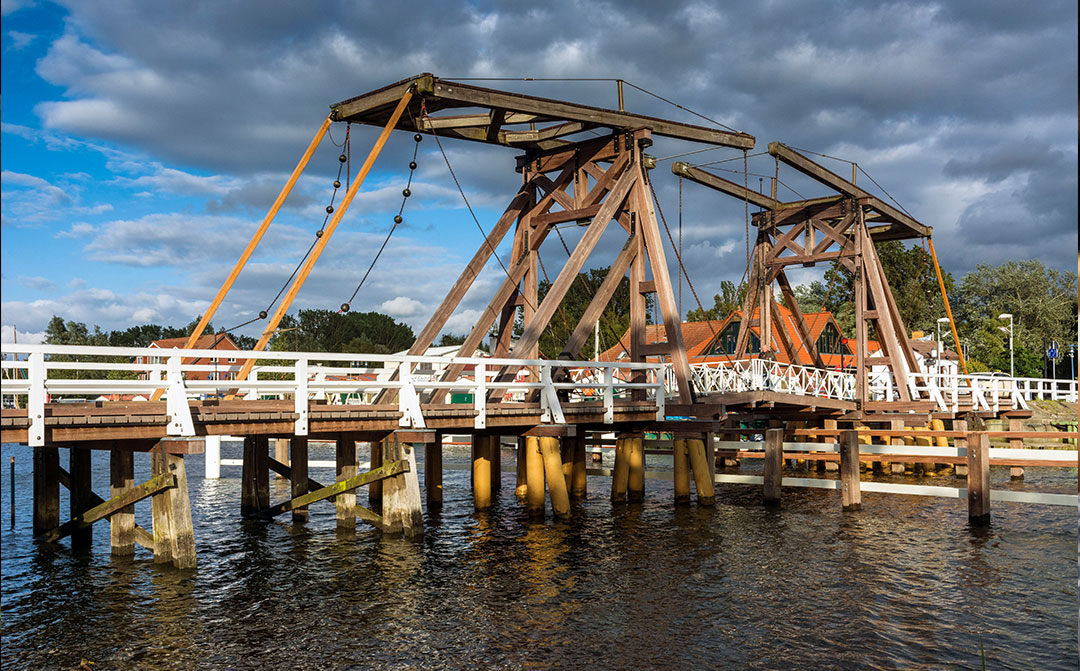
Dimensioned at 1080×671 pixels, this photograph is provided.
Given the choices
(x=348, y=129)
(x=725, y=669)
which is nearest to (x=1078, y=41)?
(x=725, y=669)

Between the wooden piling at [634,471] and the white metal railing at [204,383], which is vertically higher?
the white metal railing at [204,383]

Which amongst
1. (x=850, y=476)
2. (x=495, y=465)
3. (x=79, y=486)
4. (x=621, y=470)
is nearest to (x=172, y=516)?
(x=79, y=486)

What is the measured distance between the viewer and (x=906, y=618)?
1173cm

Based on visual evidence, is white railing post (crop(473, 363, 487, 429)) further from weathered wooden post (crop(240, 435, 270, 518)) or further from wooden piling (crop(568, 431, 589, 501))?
wooden piling (crop(568, 431, 589, 501))

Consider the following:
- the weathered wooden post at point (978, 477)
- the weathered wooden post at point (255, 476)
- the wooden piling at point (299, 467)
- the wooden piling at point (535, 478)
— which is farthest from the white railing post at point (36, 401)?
the weathered wooden post at point (978, 477)

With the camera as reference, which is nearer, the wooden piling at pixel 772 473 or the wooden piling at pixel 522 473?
the wooden piling at pixel 772 473

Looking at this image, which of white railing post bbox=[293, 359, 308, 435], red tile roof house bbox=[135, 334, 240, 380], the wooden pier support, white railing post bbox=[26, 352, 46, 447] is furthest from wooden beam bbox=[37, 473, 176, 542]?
white railing post bbox=[26, 352, 46, 447]

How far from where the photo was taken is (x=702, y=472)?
69.4 feet

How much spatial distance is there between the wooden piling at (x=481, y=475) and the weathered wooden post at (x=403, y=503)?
4896mm

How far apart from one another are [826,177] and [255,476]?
17381 millimetres

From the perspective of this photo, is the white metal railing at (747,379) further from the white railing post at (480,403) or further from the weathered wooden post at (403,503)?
the weathered wooden post at (403,503)

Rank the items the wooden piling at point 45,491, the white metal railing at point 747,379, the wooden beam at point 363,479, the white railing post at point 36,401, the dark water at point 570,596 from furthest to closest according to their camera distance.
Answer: the white metal railing at point 747,379 → the wooden piling at point 45,491 → the wooden beam at point 363,479 → the white railing post at point 36,401 → the dark water at point 570,596

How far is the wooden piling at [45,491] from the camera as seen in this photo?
638 inches

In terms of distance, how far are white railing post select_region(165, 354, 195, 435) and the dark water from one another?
232 cm
